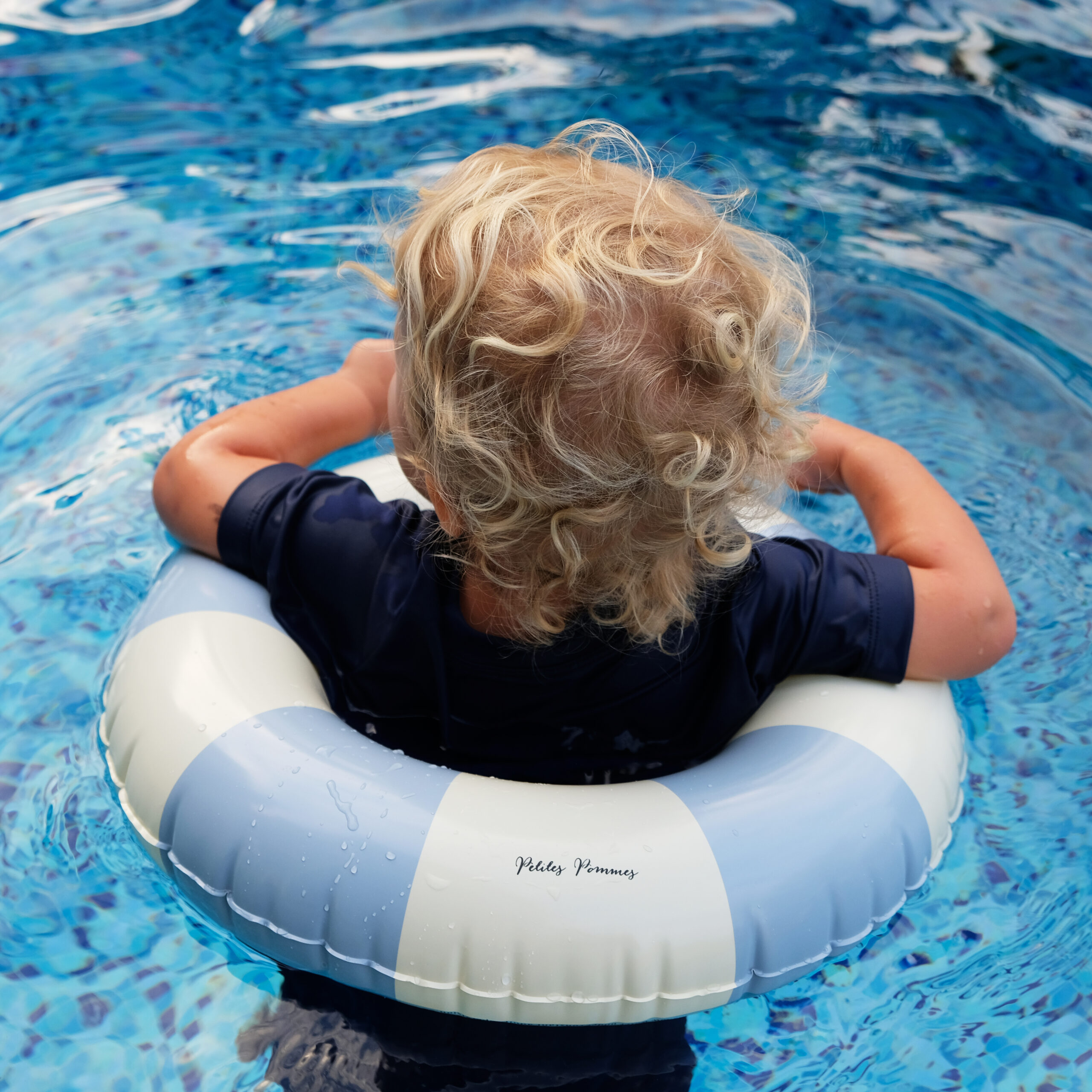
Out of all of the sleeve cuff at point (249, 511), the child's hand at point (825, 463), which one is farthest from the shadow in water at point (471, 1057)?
the child's hand at point (825, 463)

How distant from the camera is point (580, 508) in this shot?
40.8 inches

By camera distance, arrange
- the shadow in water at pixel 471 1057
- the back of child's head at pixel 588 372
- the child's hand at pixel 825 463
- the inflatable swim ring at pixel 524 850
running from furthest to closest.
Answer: the child's hand at pixel 825 463
the shadow in water at pixel 471 1057
the inflatable swim ring at pixel 524 850
the back of child's head at pixel 588 372

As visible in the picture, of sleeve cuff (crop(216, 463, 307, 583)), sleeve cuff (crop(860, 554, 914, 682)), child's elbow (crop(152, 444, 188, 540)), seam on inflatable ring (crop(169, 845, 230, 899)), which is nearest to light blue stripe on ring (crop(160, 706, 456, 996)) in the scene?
seam on inflatable ring (crop(169, 845, 230, 899))

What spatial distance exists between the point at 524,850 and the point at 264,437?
2.35ft

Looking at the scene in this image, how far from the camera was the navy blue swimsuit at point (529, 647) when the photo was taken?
122 centimetres

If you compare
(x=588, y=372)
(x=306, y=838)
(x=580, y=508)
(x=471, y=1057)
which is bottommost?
(x=471, y=1057)

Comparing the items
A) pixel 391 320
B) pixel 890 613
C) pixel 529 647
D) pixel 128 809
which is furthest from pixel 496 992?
pixel 391 320

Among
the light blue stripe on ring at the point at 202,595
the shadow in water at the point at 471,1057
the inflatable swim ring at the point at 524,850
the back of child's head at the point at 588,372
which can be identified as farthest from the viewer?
the light blue stripe on ring at the point at 202,595

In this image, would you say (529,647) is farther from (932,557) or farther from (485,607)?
(932,557)

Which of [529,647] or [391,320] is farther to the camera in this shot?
[391,320]

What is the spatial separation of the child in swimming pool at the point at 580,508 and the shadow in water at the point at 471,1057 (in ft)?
0.97

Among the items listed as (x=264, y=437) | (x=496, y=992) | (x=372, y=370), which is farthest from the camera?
(x=372, y=370)

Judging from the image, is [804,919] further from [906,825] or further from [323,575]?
[323,575]

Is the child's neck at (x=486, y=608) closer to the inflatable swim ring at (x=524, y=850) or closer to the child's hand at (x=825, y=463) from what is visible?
the inflatable swim ring at (x=524, y=850)
